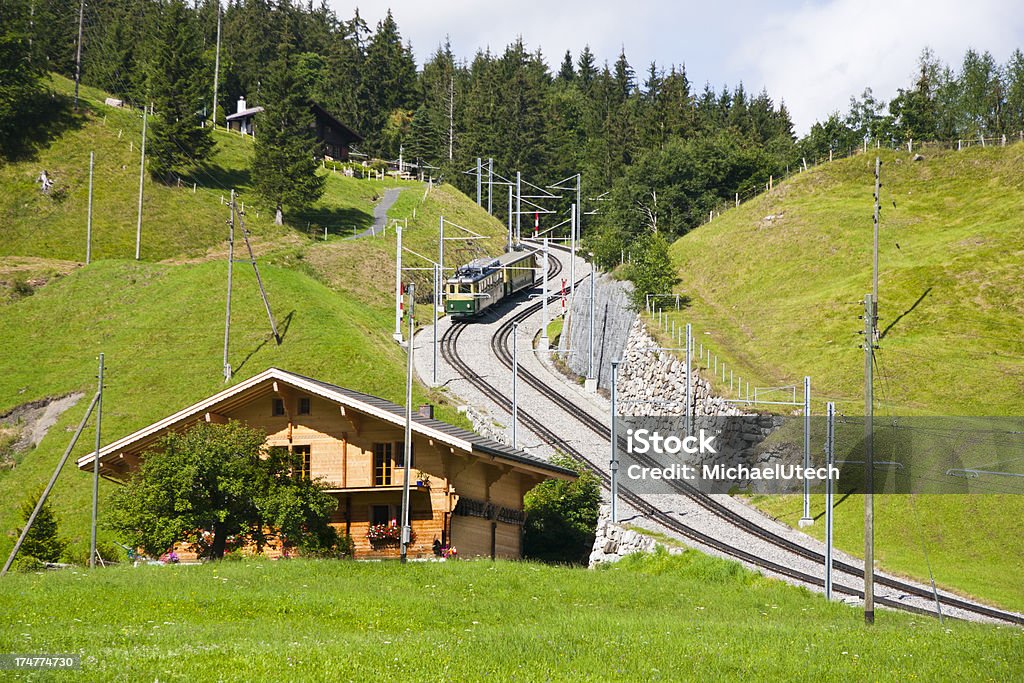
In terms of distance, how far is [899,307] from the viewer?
76375mm

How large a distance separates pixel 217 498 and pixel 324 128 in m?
130

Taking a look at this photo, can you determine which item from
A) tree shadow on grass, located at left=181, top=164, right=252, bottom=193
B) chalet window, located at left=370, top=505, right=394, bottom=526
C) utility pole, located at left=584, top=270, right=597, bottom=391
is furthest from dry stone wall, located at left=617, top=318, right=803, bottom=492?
tree shadow on grass, located at left=181, top=164, right=252, bottom=193

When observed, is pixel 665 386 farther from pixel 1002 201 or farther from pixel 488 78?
pixel 488 78

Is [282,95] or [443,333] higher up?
[282,95]

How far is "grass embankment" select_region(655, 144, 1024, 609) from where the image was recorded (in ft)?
164

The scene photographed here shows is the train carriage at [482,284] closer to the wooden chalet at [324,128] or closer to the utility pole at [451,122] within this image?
the wooden chalet at [324,128]

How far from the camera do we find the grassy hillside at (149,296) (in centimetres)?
6750

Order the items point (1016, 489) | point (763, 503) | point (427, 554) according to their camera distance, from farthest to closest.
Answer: point (763, 503), point (1016, 489), point (427, 554)

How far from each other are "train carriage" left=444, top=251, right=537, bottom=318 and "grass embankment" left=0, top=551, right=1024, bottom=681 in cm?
6344

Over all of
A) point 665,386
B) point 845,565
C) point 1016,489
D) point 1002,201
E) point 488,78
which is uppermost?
point 488,78

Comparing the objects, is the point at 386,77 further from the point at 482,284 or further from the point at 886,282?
the point at 886,282

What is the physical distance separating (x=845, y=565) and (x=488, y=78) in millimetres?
136775

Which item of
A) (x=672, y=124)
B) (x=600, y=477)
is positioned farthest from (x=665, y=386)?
(x=672, y=124)

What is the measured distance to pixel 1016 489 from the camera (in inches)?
2023
